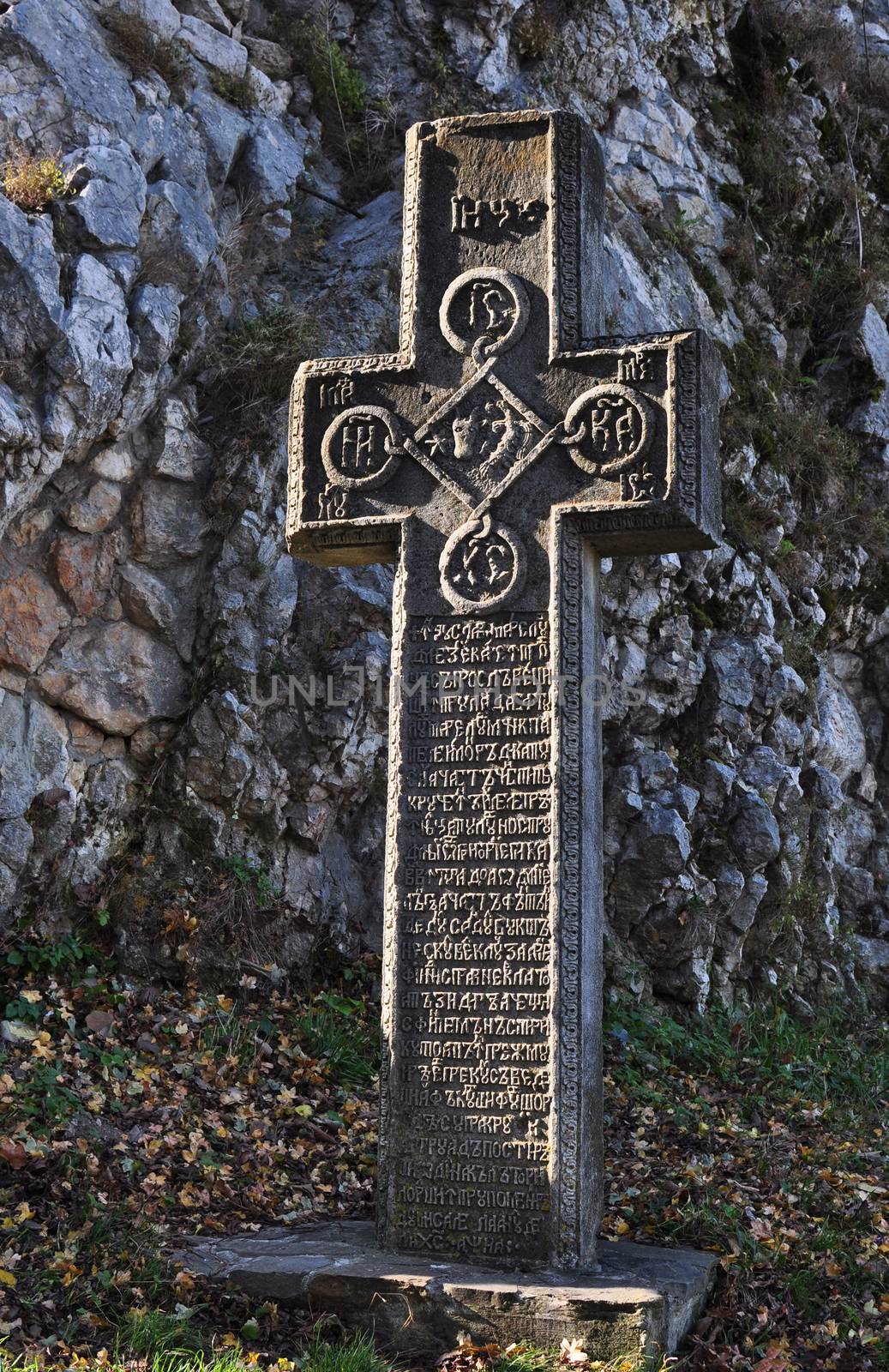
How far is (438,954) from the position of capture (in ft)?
16.0

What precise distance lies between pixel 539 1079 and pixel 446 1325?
860 millimetres

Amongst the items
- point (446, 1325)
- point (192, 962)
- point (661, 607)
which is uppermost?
point (661, 607)

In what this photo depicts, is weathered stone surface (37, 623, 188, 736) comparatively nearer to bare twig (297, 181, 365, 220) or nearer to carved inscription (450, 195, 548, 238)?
carved inscription (450, 195, 548, 238)

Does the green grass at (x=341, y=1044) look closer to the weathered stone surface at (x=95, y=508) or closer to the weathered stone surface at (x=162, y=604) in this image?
the weathered stone surface at (x=162, y=604)

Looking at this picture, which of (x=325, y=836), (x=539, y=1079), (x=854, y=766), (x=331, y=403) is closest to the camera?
(x=539, y=1079)

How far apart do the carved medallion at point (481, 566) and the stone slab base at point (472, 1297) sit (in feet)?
7.79

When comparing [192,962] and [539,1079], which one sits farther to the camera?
[192,962]

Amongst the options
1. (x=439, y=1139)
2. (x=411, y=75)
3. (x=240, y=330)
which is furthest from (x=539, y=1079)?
(x=411, y=75)

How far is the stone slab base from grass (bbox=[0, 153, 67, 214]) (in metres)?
5.32

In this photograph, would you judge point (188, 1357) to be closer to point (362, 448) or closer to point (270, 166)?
point (362, 448)

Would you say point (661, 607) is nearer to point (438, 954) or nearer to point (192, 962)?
point (192, 962)

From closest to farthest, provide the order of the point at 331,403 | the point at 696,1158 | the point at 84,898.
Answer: the point at 331,403 → the point at 696,1158 → the point at 84,898

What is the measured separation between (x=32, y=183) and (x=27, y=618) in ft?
7.68

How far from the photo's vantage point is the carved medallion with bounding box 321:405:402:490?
5.29 metres
